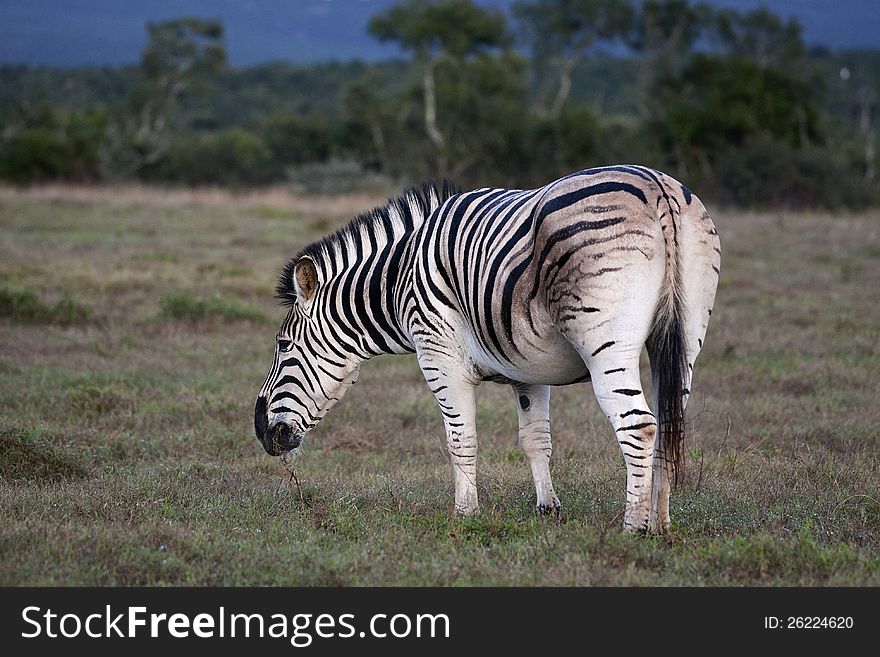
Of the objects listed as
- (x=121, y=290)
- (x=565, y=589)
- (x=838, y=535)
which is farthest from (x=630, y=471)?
(x=121, y=290)

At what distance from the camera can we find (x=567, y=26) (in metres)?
51.1

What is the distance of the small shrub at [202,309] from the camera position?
1245 centimetres

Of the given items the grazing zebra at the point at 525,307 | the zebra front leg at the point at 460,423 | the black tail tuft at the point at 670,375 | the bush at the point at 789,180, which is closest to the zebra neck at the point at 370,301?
the grazing zebra at the point at 525,307

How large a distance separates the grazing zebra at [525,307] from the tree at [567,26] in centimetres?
4351

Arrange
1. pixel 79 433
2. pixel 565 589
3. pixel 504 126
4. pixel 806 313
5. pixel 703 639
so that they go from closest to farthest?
pixel 703 639 → pixel 565 589 → pixel 79 433 → pixel 806 313 → pixel 504 126

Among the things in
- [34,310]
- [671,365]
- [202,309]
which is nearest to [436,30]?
[202,309]

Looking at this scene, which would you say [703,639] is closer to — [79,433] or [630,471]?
[630,471]

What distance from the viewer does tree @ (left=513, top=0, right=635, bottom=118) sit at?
50094 mm

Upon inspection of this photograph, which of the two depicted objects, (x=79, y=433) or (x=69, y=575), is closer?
(x=69, y=575)

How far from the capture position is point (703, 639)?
419cm

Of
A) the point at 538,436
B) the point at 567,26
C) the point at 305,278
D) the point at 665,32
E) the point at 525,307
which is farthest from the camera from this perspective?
the point at 567,26

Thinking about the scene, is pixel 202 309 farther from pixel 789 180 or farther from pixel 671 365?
pixel 789 180

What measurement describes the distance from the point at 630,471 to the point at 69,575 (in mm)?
2815

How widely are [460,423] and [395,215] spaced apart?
Result: 4.69 ft
